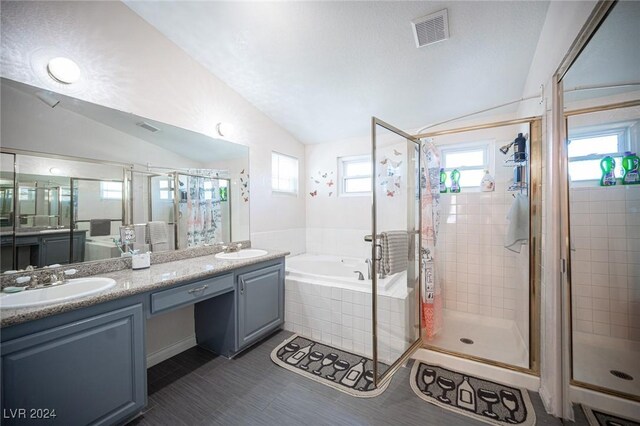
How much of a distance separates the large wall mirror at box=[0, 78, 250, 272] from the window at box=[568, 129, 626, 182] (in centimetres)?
294

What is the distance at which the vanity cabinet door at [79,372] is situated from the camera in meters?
1.08

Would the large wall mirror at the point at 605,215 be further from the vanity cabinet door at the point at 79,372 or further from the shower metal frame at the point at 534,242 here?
the vanity cabinet door at the point at 79,372

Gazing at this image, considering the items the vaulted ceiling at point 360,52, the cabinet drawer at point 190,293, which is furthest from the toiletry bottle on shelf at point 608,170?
the cabinet drawer at point 190,293

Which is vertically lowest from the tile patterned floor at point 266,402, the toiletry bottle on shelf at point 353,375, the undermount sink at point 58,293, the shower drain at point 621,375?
the tile patterned floor at point 266,402

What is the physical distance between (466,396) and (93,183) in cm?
295

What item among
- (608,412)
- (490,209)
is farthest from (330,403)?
(490,209)

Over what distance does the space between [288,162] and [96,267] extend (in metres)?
2.36

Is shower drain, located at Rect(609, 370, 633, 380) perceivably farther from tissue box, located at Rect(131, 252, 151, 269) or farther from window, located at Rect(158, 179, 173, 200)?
window, located at Rect(158, 179, 173, 200)

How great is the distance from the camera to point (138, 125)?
6.44 feet

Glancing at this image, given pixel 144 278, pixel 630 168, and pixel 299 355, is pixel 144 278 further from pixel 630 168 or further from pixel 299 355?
pixel 630 168

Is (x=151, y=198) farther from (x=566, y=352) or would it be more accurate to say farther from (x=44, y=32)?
(x=566, y=352)

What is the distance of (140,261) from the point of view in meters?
1.90

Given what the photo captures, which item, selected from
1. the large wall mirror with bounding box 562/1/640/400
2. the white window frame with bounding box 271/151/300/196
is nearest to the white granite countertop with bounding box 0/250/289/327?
the white window frame with bounding box 271/151/300/196

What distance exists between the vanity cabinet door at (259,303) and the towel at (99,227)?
3.31 ft
